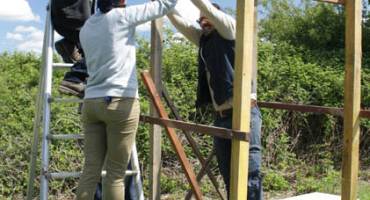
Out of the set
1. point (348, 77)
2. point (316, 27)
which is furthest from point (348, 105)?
point (316, 27)

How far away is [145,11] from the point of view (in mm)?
3191

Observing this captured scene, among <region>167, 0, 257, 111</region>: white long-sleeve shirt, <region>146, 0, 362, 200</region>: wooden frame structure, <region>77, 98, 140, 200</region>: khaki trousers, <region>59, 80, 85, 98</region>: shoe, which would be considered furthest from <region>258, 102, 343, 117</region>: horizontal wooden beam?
<region>59, 80, 85, 98</region>: shoe

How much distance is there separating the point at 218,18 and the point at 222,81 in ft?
1.33

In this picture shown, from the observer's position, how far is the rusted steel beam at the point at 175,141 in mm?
3432

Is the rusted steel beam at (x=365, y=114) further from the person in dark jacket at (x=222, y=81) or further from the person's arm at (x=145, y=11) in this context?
the person's arm at (x=145, y=11)

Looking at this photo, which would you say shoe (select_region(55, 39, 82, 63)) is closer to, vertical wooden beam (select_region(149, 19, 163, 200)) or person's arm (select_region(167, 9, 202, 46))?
vertical wooden beam (select_region(149, 19, 163, 200))

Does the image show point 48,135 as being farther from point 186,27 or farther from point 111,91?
point 186,27

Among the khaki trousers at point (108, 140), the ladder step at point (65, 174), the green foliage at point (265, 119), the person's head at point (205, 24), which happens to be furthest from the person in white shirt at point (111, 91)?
the green foliage at point (265, 119)

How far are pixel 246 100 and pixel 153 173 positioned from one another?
134 cm

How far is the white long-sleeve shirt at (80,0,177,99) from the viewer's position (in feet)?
10.5

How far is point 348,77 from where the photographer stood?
342 centimetres

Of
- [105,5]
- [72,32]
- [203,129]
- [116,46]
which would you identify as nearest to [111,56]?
[116,46]

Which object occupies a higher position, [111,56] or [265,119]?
[111,56]

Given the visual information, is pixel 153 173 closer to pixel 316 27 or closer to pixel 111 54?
pixel 111 54
